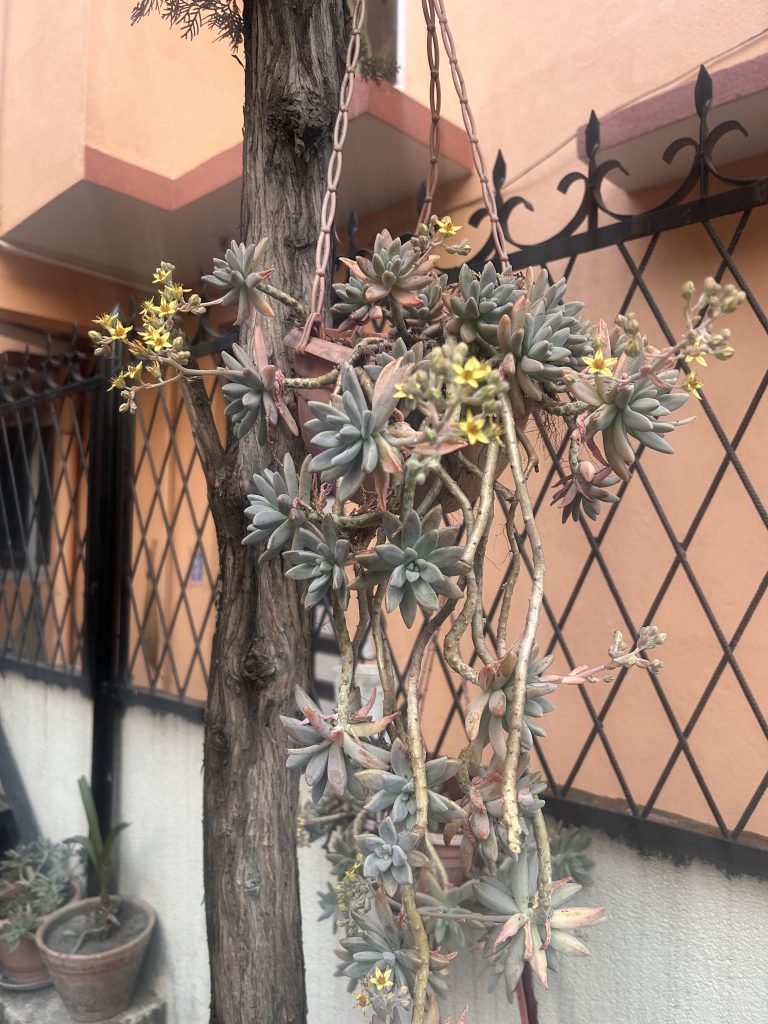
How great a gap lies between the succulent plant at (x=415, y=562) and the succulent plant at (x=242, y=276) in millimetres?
318

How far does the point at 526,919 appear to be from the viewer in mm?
751

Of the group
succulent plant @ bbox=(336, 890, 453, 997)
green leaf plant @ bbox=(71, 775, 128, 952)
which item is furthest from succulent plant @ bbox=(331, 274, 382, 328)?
green leaf plant @ bbox=(71, 775, 128, 952)

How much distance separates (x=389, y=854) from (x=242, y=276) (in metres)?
0.63

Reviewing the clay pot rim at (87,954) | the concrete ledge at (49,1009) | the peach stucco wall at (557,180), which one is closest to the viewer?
the peach stucco wall at (557,180)

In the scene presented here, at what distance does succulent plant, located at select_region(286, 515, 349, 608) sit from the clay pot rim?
209 centimetres

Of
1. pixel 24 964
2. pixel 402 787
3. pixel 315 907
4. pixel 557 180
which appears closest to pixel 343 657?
pixel 402 787

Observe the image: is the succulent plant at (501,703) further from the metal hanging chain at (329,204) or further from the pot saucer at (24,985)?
the pot saucer at (24,985)

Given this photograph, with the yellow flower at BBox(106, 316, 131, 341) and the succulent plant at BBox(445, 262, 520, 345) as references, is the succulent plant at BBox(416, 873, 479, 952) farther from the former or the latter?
the yellow flower at BBox(106, 316, 131, 341)

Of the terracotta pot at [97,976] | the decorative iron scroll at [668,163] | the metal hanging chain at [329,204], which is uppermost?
the decorative iron scroll at [668,163]

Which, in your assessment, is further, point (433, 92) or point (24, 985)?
point (24, 985)

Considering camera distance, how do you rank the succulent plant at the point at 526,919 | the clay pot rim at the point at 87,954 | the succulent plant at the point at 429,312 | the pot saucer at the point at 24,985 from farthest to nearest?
1. the pot saucer at the point at 24,985
2. the clay pot rim at the point at 87,954
3. the succulent plant at the point at 429,312
4. the succulent plant at the point at 526,919

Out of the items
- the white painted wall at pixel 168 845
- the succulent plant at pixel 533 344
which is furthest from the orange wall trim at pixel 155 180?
the succulent plant at pixel 533 344

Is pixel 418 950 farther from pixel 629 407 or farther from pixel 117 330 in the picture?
pixel 117 330

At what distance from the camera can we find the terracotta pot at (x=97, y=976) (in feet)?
7.07
